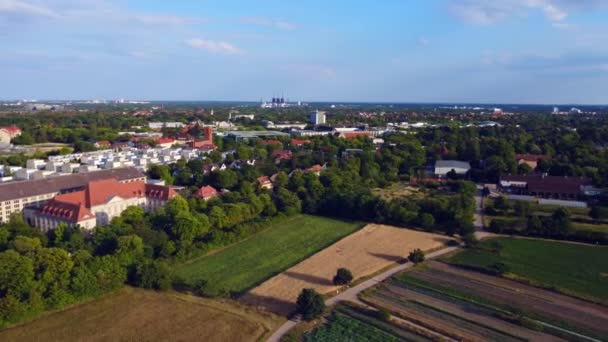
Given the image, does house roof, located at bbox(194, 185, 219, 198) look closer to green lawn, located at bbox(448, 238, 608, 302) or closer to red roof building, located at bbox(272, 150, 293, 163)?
green lawn, located at bbox(448, 238, 608, 302)

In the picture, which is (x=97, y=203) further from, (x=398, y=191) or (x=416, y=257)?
(x=398, y=191)

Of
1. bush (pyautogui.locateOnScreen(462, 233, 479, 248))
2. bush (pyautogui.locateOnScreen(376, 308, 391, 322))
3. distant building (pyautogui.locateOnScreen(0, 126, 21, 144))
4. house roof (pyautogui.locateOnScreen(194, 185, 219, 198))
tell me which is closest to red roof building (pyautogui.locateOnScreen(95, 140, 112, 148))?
distant building (pyautogui.locateOnScreen(0, 126, 21, 144))

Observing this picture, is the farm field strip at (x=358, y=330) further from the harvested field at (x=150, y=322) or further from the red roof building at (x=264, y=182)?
the red roof building at (x=264, y=182)

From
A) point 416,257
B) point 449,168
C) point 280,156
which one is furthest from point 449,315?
point 280,156

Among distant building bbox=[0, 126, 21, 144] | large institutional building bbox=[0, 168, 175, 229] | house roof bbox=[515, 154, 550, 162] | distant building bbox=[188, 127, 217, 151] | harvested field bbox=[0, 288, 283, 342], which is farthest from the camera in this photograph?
distant building bbox=[0, 126, 21, 144]

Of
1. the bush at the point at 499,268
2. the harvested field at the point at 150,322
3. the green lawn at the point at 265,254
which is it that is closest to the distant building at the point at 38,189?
the green lawn at the point at 265,254
